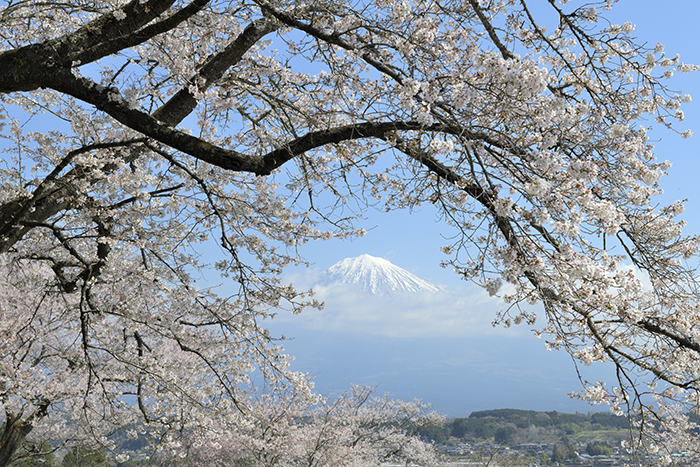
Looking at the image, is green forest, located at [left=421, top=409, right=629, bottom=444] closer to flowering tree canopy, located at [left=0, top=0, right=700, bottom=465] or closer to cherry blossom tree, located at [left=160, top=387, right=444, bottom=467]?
cherry blossom tree, located at [left=160, top=387, right=444, bottom=467]

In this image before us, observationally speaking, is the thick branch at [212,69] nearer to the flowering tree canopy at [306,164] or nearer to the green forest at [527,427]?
the flowering tree canopy at [306,164]

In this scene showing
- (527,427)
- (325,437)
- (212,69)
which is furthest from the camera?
(527,427)

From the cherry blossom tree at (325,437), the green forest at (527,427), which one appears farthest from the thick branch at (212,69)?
the green forest at (527,427)

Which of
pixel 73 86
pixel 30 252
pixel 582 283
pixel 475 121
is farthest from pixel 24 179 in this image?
pixel 582 283

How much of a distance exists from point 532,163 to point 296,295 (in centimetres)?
327

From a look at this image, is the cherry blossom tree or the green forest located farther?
the green forest

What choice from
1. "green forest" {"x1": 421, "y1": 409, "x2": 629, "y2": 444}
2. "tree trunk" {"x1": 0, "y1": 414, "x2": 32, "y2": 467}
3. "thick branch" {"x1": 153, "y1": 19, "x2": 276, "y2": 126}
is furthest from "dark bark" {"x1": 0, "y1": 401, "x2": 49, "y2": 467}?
"green forest" {"x1": 421, "y1": 409, "x2": 629, "y2": 444}

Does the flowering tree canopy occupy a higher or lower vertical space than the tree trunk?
higher

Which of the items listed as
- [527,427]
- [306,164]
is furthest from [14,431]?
[527,427]

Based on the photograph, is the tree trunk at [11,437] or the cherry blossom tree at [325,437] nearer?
the tree trunk at [11,437]

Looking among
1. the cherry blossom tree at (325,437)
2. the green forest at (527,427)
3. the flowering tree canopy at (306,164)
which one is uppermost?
the flowering tree canopy at (306,164)

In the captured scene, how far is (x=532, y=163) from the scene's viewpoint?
2490 mm

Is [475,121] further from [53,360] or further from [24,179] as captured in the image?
[53,360]

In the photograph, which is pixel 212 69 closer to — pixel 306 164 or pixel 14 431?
pixel 306 164
